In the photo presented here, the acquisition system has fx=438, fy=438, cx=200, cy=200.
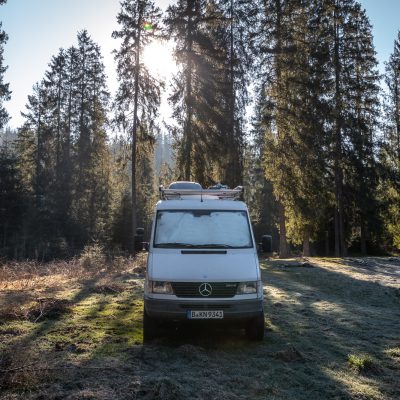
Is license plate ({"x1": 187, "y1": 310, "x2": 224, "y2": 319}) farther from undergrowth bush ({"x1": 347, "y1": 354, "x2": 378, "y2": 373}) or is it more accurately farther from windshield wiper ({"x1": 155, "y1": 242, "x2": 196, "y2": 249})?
undergrowth bush ({"x1": 347, "y1": 354, "x2": 378, "y2": 373})

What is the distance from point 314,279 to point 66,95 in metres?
32.2

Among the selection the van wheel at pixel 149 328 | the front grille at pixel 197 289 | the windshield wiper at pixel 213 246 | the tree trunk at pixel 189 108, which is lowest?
the van wheel at pixel 149 328

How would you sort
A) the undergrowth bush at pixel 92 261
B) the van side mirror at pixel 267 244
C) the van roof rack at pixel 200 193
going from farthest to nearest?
1. the undergrowth bush at pixel 92 261
2. the van roof rack at pixel 200 193
3. the van side mirror at pixel 267 244

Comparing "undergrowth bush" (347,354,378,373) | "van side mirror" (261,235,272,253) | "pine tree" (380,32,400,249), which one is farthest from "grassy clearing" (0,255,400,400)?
"pine tree" (380,32,400,249)

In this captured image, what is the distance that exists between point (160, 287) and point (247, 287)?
56.7 inches

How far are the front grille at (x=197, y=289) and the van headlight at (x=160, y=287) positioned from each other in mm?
84

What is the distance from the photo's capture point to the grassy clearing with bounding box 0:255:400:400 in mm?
5203

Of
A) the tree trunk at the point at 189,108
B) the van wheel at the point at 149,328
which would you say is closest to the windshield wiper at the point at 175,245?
the van wheel at the point at 149,328

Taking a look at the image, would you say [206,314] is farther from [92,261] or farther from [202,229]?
[92,261]

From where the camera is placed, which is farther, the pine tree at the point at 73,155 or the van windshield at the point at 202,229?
the pine tree at the point at 73,155

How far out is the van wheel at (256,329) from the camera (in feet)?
24.6

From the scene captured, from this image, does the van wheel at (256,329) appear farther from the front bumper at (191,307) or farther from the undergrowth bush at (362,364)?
the undergrowth bush at (362,364)

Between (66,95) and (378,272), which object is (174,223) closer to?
(378,272)

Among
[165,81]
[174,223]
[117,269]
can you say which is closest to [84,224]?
[165,81]
